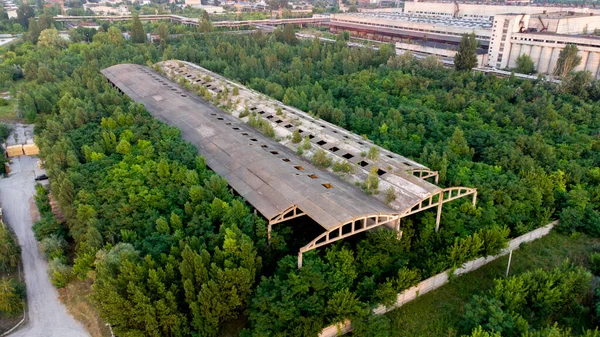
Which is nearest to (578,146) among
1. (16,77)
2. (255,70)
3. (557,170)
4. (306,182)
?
(557,170)

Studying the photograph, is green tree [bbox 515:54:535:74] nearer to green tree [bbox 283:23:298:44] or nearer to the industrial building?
the industrial building

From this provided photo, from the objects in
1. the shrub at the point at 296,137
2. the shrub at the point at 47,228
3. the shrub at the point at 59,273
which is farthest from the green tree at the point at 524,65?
the shrub at the point at 59,273

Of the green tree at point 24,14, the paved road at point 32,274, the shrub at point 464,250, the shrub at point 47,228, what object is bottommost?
the paved road at point 32,274

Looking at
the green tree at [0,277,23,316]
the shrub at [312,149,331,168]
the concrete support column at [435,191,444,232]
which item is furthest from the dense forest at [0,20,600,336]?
the shrub at [312,149,331,168]

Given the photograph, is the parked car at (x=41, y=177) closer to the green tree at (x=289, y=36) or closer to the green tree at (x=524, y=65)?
the green tree at (x=289, y=36)

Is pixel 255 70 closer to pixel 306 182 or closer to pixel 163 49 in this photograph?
pixel 163 49

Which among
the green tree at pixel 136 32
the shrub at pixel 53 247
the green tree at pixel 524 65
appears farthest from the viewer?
the green tree at pixel 136 32
